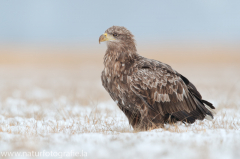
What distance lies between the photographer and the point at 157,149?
431 cm

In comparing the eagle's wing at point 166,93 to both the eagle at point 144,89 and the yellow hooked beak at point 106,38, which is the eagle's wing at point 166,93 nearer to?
the eagle at point 144,89

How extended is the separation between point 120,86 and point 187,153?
2482 millimetres

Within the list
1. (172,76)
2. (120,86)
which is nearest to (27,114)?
(120,86)

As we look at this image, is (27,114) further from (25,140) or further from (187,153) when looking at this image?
(187,153)

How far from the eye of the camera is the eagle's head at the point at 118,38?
22.5 feet

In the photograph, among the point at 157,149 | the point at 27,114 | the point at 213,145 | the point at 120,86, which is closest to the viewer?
the point at 157,149

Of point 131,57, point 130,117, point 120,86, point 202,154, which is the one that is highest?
point 131,57

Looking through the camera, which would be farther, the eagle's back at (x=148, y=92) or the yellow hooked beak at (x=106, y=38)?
the yellow hooked beak at (x=106, y=38)

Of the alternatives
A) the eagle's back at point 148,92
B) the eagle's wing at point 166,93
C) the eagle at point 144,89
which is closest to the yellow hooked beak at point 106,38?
the eagle at point 144,89

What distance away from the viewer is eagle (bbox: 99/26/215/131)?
629 cm

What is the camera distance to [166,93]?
21.2 feet

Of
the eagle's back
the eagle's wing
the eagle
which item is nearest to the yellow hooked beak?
the eagle

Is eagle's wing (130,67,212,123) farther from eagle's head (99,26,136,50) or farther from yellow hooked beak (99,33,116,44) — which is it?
yellow hooked beak (99,33,116,44)

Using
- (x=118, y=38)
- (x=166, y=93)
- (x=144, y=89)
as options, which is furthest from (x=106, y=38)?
(x=166, y=93)
